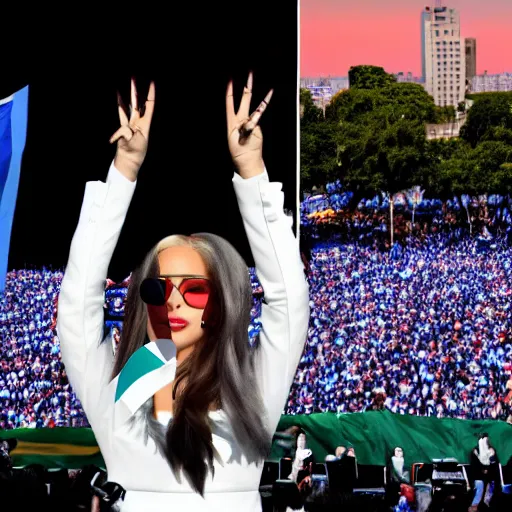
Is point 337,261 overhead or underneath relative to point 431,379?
overhead

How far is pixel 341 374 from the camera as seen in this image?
798cm

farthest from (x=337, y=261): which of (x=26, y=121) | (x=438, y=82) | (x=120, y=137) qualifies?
(x=120, y=137)

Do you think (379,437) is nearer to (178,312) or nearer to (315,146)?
(315,146)

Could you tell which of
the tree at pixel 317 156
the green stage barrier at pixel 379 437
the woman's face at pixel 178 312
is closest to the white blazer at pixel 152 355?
the woman's face at pixel 178 312

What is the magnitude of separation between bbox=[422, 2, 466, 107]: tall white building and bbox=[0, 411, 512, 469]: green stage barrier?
253 centimetres

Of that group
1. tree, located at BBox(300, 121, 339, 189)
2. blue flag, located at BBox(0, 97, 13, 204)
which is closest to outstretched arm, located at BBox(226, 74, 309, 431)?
blue flag, located at BBox(0, 97, 13, 204)

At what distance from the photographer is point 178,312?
2.57 m

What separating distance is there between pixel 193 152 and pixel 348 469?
2447 mm

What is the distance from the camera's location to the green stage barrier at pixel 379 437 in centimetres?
768

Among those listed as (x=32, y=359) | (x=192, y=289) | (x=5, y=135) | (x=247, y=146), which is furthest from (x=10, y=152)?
(x=247, y=146)

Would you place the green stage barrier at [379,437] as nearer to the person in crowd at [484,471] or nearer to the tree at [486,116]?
the person in crowd at [484,471]

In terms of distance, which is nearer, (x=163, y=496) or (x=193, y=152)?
(x=163, y=496)

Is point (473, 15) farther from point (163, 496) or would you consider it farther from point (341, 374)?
point (163, 496)

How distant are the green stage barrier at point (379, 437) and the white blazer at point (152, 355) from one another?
5.25 meters
